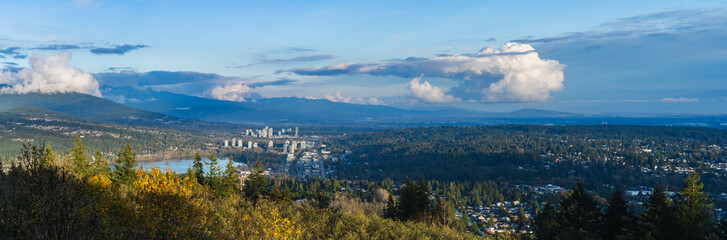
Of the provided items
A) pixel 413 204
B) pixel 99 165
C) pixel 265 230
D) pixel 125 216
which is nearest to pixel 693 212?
pixel 413 204

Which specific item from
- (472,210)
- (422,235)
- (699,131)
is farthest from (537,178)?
(699,131)

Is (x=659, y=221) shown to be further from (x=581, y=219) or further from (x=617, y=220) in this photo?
(x=581, y=219)

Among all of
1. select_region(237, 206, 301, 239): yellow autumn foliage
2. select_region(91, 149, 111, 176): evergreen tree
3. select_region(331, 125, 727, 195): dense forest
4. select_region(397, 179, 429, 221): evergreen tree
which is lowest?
select_region(331, 125, 727, 195): dense forest

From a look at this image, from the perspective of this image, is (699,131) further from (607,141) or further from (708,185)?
(708,185)

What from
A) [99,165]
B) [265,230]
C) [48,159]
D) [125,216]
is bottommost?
[99,165]

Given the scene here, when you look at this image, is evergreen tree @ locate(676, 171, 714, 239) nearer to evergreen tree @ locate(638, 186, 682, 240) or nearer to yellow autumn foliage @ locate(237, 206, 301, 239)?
evergreen tree @ locate(638, 186, 682, 240)

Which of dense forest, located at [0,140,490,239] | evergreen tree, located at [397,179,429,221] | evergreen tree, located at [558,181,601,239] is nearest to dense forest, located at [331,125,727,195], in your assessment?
evergreen tree, located at [397,179,429,221]
